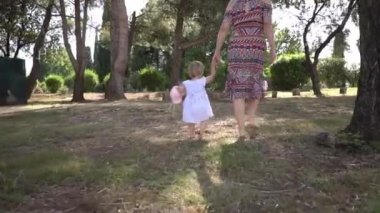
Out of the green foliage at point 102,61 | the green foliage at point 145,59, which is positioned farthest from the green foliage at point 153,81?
the green foliage at point 145,59

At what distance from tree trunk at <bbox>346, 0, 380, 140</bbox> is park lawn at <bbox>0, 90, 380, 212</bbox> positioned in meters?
0.40

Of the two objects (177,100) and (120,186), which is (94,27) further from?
(120,186)

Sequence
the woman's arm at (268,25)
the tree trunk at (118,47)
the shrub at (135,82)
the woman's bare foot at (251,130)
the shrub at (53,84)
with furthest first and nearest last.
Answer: the shrub at (53,84)
the shrub at (135,82)
the tree trunk at (118,47)
the woman's bare foot at (251,130)
the woman's arm at (268,25)

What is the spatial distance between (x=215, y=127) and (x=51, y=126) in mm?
2485

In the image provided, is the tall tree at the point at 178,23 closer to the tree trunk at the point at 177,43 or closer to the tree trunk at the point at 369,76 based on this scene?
the tree trunk at the point at 177,43

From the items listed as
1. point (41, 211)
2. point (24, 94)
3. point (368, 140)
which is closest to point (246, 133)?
point (368, 140)

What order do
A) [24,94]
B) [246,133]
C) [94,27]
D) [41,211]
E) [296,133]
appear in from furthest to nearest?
[94,27], [24,94], [296,133], [246,133], [41,211]

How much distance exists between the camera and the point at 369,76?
6250mm

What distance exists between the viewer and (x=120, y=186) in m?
5.12

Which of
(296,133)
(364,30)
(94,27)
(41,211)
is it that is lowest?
(41,211)

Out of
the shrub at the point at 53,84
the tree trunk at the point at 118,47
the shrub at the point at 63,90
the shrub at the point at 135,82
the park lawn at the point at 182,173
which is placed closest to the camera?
the park lawn at the point at 182,173

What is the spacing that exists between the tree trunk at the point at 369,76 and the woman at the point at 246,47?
978 mm

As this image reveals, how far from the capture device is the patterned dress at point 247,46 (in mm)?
6340

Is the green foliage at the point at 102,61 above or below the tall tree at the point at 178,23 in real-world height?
below
